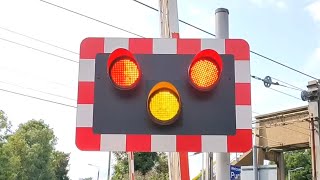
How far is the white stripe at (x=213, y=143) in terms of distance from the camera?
2404 millimetres

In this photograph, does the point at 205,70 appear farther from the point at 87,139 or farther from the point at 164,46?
the point at 87,139

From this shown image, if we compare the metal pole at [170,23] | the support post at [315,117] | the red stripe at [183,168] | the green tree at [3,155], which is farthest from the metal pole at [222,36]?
the green tree at [3,155]

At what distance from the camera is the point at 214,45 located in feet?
8.35

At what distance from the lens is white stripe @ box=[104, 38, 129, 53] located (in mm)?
2529

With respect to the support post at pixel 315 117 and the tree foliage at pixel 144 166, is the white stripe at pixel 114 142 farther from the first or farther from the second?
the tree foliage at pixel 144 166

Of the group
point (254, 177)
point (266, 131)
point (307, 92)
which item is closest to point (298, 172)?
point (266, 131)

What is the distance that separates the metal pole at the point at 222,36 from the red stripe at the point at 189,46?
0.45 metres

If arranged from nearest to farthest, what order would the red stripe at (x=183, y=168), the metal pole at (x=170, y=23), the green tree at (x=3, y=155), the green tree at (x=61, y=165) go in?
1. the red stripe at (x=183, y=168)
2. the metal pole at (x=170, y=23)
3. the green tree at (x=3, y=155)
4. the green tree at (x=61, y=165)

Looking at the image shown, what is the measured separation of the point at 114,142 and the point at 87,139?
0.44ft

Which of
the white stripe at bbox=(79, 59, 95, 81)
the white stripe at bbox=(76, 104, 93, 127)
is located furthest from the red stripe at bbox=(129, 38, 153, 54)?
the white stripe at bbox=(76, 104, 93, 127)

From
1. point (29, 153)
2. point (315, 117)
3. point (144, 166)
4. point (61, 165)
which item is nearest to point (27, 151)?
point (29, 153)

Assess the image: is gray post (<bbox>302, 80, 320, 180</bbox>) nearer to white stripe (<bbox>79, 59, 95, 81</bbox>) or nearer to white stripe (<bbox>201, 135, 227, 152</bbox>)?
white stripe (<bbox>201, 135, 227, 152</bbox>)

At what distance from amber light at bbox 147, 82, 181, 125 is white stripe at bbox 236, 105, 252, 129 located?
0.97ft

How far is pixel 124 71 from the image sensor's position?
244 cm
